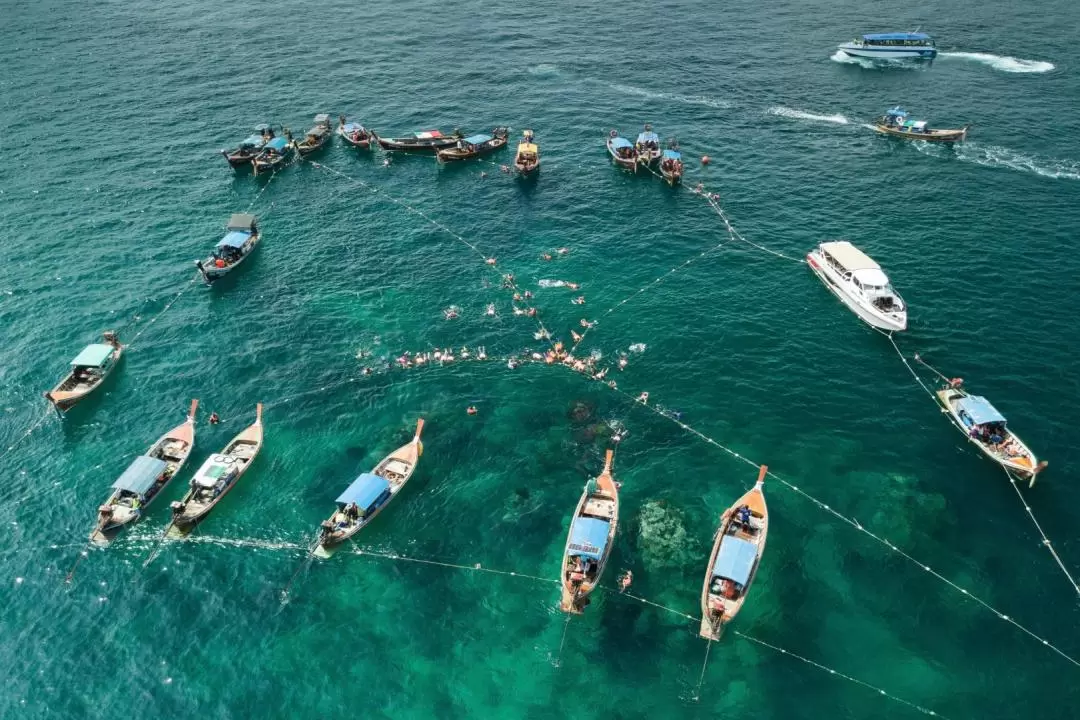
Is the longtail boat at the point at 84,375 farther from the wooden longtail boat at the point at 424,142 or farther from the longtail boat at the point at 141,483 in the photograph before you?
the wooden longtail boat at the point at 424,142

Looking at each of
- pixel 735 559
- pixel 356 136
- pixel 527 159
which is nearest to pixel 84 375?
pixel 356 136

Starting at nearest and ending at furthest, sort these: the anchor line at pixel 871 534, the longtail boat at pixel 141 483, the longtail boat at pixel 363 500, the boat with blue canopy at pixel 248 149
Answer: the anchor line at pixel 871 534 < the longtail boat at pixel 363 500 < the longtail boat at pixel 141 483 < the boat with blue canopy at pixel 248 149

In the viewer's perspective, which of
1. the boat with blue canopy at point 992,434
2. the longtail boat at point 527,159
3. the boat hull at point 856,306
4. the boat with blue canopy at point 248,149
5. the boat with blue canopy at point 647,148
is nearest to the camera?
the boat with blue canopy at point 992,434

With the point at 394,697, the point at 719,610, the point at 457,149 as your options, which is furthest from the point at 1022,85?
the point at 394,697

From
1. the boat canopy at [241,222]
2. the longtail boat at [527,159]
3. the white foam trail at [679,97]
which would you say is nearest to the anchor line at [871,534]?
the longtail boat at [527,159]

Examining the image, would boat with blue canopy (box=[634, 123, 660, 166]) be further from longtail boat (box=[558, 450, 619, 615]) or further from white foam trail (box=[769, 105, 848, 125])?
longtail boat (box=[558, 450, 619, 615])

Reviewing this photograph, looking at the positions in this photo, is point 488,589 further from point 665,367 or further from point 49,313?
point 49,313

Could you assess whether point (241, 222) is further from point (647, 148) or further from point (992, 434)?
point (992, 434)
